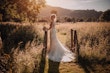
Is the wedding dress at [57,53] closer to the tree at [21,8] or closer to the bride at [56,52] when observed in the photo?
the bride at [56,52]

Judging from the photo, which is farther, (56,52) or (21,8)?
(21,8)

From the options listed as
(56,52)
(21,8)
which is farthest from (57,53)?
(21,8)

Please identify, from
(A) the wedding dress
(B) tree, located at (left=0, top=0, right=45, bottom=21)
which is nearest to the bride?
(A) the wedding dress

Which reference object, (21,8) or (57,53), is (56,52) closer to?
(57,53)

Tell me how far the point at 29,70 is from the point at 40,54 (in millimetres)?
2116

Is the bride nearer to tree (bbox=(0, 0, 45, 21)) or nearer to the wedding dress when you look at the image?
the wedding dress

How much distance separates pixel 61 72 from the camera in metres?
7.95

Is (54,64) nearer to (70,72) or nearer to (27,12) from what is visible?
(70,72)

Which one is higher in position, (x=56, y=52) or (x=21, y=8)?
(x=21, y=8)

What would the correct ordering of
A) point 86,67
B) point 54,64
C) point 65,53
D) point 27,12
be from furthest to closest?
1. point 27,12
2. point 65,53
3. point 54,64
4. point 86,67

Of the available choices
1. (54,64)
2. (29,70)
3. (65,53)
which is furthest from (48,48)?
(29,70)

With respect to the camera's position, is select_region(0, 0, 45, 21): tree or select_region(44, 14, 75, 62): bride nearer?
select_region(44, 14, 75, 62): bride

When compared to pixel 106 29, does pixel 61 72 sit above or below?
below

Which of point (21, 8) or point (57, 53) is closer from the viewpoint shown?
point (57, 53)
